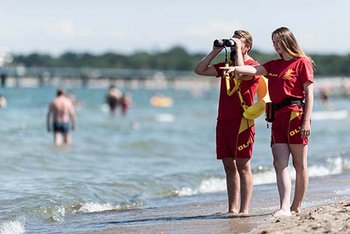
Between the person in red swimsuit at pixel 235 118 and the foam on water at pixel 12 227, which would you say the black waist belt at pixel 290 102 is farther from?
the foam on water at pixel 12 227

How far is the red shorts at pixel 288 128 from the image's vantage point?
7645 millimetres

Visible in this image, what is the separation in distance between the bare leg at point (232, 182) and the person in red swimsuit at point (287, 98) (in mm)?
582

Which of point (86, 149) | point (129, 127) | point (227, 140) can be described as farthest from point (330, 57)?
point (227, 140)

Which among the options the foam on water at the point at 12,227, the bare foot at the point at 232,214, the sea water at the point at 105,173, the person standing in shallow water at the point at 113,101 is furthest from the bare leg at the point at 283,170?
the person standing in shallow water at the point at 113,101

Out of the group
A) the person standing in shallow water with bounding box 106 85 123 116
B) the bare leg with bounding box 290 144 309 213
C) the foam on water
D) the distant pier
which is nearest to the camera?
the bare leg with bounding box 290 144 309 213

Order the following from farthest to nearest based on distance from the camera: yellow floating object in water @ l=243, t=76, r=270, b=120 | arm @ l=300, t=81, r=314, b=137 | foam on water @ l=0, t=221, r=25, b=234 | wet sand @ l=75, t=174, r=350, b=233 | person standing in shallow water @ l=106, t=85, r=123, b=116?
1. person standing in shallow water @ l=106, t=85, r=123, b=116
2. foam on water @ l=0, t=221, r=25, b=234
3. yellow floating object in water @ l=243, t=76, r=270, b=120
4. arm @ l=300, t=81, r=314, b=137
5. wet sand @ l=75, t=174, r=350, b=233

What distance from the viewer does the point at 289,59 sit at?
7.67 m

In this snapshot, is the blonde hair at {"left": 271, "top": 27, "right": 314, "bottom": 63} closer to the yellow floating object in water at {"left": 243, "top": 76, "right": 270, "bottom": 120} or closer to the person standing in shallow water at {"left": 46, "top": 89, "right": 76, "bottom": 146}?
the yellow floating object in water at {"left": 243, "top": 76, "right": 270, "bottom": 120}

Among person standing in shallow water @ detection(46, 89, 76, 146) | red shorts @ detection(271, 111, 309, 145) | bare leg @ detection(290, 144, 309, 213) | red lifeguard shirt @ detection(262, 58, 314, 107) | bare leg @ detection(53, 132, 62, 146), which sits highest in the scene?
red lifeguard shirt @ detection(262, 58, 314, 107)

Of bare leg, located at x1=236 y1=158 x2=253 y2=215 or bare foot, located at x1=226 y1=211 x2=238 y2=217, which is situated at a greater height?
bare leg, located at x1=236 y1=158 x2=253 y2=215

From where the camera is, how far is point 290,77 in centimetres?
761

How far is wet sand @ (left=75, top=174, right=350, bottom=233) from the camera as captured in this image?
6.80 m

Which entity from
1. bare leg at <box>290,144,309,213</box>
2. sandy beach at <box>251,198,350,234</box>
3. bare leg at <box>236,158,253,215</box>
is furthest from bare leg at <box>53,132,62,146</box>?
sandy beach at <box>251,198,350,234</box>

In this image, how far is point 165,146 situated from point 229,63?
12.3 meters
